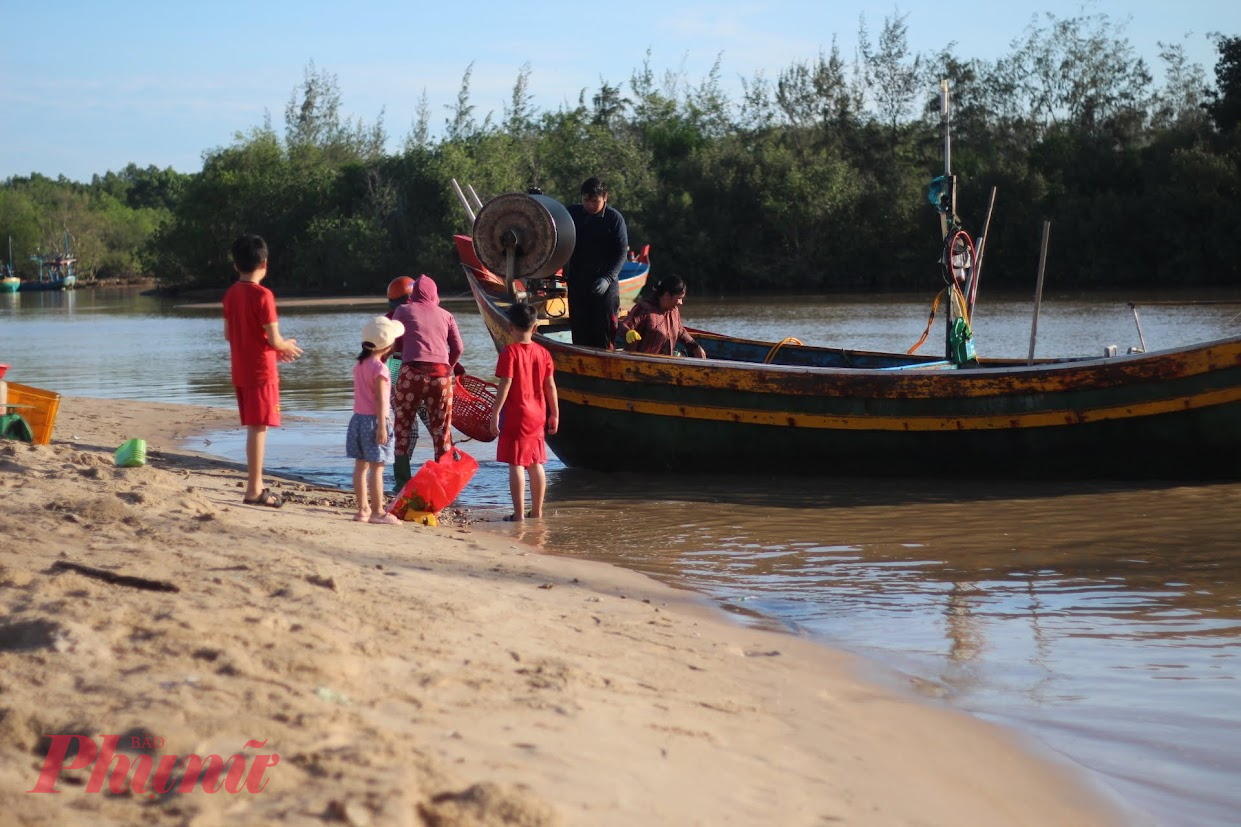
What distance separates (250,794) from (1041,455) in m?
7.14

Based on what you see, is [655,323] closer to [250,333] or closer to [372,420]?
[372,420]

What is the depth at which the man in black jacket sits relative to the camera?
9.17 metres

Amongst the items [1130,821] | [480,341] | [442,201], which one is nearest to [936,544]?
[1130,821]

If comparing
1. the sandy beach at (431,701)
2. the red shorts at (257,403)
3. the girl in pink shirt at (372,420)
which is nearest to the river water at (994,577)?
the sandy beach at (431,701)

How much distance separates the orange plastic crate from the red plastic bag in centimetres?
258

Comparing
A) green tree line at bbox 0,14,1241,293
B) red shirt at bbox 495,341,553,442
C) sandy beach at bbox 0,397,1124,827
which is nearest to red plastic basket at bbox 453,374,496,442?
red shirt at bbox 495,341,553,442

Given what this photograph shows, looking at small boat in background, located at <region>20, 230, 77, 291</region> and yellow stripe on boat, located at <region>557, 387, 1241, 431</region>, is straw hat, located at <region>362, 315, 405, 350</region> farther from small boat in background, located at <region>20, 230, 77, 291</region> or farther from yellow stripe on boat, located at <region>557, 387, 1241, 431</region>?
small boat in background, located at <region>20, 230, 77, 291</region>

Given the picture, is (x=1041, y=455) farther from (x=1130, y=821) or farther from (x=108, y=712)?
(x=108, y=712)

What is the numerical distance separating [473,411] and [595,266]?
146 cm

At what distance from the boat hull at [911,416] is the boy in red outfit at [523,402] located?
1.75 metres

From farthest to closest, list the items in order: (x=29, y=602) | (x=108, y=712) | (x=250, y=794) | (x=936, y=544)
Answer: (x=936, y=544) < (x=29, y=602) < (x=108, y=712) < (x=250, y=794)

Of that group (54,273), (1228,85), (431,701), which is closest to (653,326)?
(431,701)

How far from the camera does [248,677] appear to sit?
3268mm

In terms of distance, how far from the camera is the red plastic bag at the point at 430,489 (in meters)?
7.13
